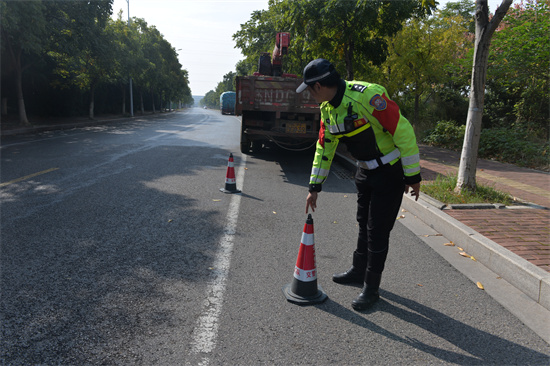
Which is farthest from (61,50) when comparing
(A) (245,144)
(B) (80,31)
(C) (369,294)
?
(C) (369,294)

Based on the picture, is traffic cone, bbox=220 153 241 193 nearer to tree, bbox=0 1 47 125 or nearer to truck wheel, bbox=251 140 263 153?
truck wheel, bbox=251 140 263 153

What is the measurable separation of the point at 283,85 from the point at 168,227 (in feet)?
19.5

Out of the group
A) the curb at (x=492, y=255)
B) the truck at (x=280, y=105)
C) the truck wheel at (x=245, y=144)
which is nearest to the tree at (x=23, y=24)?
the truck wheel at (x=245, y=144)

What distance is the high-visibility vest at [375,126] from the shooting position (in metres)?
3.01

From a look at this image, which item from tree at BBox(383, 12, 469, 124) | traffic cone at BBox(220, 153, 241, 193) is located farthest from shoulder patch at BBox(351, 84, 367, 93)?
tree at BBox(383, 12, 469, 124)

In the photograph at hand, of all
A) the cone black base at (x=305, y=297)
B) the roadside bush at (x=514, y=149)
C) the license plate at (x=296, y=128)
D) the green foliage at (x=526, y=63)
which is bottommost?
the cone black base at (x=305, y=297)

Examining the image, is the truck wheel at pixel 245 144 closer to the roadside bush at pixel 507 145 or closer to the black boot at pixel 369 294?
the roadside bush at pixel 507 145

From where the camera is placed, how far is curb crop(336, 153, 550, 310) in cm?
351

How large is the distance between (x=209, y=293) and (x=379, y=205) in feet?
5.25

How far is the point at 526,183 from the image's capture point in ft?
27.2

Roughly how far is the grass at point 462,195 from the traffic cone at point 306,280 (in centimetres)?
361

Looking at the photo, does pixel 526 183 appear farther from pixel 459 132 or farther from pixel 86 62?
pixel 86 62

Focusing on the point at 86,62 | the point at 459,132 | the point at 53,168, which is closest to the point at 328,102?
the point at 53,168

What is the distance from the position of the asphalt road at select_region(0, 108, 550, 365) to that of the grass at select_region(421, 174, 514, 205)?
1.47 meters
